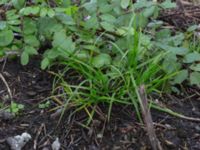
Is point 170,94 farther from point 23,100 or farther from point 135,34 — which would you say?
point 23,100

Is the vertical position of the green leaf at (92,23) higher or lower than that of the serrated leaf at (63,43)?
higher

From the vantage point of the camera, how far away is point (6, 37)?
212 cm

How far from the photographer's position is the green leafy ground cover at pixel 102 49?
1.95m

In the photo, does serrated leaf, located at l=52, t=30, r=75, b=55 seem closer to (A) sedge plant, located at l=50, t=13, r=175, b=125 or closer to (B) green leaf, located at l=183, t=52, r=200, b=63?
(A) sedge plant, located at l=50, t=13, r=175, b=125

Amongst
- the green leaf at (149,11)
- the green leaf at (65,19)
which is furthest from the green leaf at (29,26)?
the green leaf at (149,11)

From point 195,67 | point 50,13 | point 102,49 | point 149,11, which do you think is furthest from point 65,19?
point 195,67

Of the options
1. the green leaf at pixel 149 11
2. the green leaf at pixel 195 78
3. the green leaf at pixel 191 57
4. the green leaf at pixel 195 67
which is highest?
the green leaf at pixel 149 11

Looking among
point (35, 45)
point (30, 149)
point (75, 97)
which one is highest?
point (35, 45)

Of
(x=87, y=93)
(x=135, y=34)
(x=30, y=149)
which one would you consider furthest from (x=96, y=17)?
(x=30, y=149)

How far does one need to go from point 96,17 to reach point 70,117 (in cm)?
48

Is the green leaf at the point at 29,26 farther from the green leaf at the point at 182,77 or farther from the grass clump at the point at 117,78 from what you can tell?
the green leaf at the point at 182,77

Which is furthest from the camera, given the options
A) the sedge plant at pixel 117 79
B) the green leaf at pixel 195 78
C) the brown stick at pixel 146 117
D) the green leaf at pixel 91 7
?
the green leaf at pixel 91 7

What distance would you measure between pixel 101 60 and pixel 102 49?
0.14 metres

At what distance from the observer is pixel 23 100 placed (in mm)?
2041
